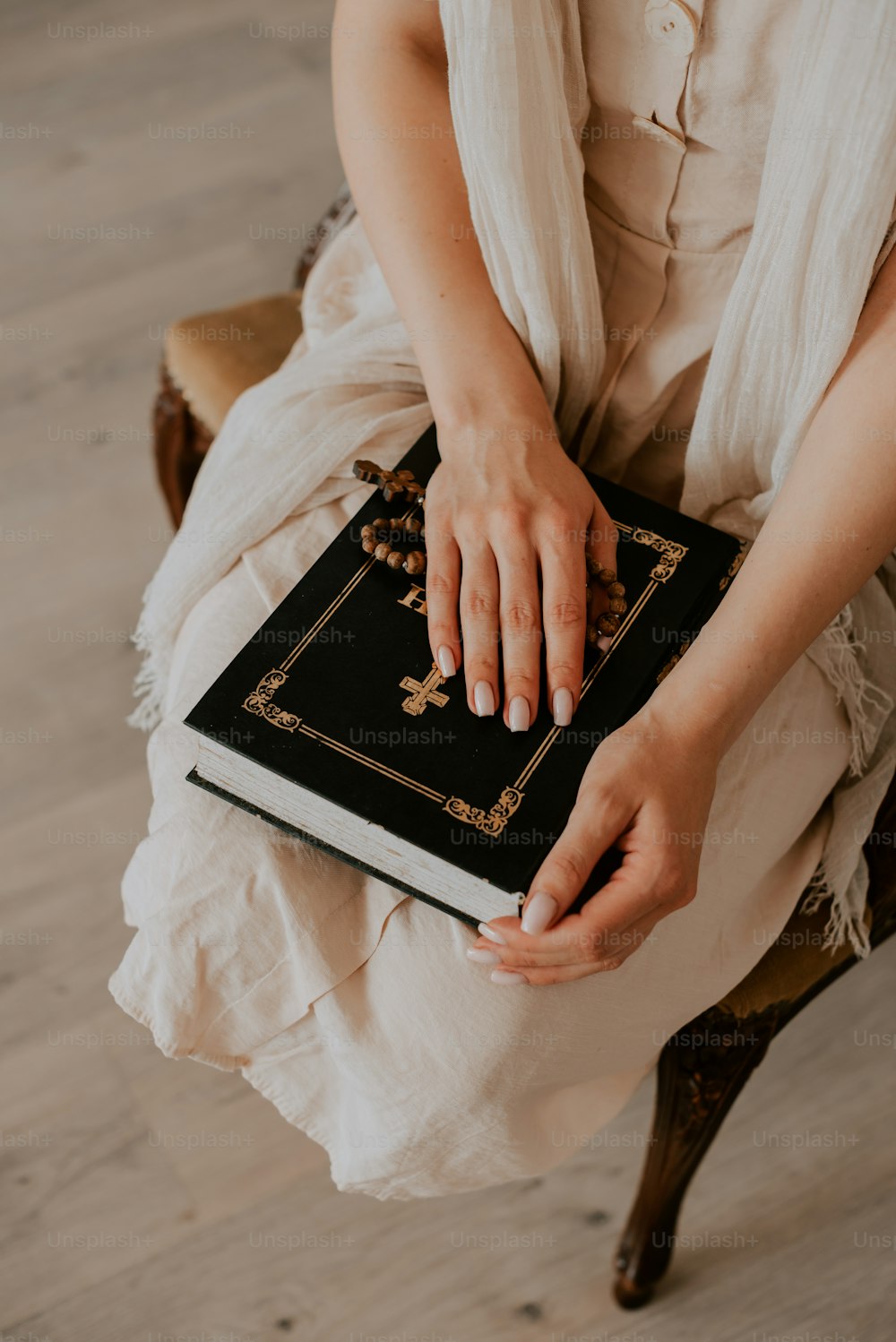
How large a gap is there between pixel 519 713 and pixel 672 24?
0.45 metres

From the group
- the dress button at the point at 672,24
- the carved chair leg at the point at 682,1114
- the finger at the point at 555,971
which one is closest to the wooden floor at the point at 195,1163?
the carved chair leg at the point at 682,1114

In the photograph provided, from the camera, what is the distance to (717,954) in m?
0.79

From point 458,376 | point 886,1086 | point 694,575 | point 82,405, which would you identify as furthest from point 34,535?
point 886,1086

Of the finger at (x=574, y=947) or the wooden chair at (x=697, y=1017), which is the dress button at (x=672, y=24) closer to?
the wooden chair at (x=697, y=1017)

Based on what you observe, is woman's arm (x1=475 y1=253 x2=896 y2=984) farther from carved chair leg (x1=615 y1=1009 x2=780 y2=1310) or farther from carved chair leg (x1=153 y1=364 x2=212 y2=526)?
carved chair leg (x1=153 y1=364 x2=212 y2=526)

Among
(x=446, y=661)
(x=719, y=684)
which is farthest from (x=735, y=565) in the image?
(x=446, y=661)

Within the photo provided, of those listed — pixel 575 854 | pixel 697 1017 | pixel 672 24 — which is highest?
pixel 672 24

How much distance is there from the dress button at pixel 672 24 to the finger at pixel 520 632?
0.34 meters

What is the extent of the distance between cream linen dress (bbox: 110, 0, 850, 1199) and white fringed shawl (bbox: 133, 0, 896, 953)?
3 cm

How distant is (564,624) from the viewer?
28.3 inches

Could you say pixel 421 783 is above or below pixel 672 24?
below

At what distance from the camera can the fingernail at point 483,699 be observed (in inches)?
27.6

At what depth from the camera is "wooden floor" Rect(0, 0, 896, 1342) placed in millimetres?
1100

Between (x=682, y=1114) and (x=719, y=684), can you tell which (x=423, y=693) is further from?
(x=682, y=1114)
